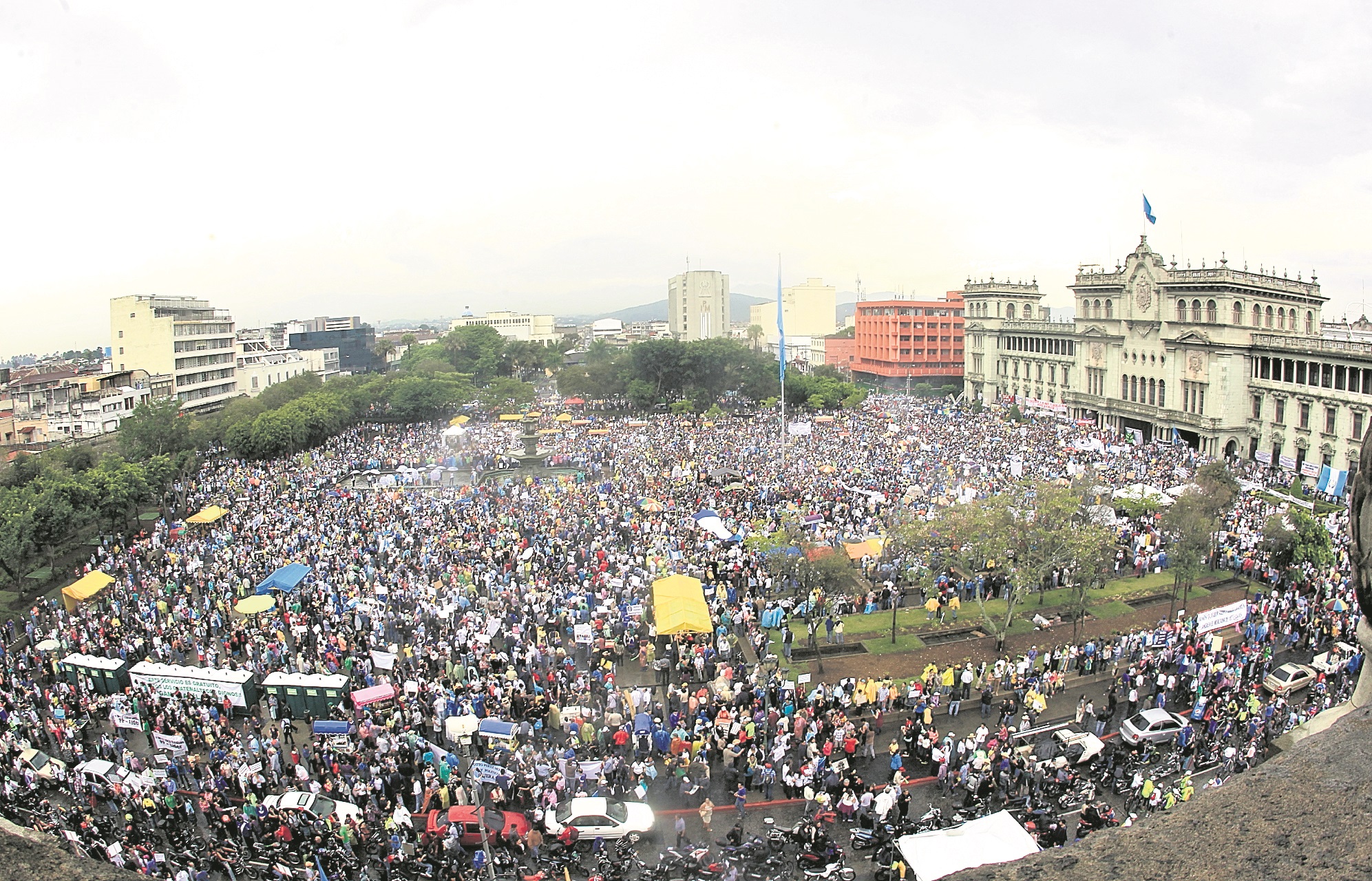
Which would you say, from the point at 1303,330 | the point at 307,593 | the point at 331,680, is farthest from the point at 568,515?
the point at 1303,330

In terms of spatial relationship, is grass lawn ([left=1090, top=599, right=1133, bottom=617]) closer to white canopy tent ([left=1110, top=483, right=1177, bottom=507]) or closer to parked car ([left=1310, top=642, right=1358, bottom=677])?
parked car ([left=1310, top=642, right=1358, bottom=677])

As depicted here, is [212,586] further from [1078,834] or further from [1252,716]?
[1252,716]

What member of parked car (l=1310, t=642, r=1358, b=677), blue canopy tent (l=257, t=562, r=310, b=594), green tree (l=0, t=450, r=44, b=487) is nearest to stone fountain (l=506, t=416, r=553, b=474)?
blue canopy tent (l=257, t=562, r=310, b=594)

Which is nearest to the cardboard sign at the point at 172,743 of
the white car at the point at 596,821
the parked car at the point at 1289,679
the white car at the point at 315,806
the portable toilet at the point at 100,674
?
the portable toilet at the point at 100,674

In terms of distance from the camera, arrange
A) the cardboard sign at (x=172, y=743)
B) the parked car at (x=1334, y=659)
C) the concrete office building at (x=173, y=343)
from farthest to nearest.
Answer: the concrete office building at (x=173, y=343) < the parked car at (x=1334, y=659) < the cardboard sign at (x=172, y=743)

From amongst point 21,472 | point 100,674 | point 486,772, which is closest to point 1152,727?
Answer: point 486,772

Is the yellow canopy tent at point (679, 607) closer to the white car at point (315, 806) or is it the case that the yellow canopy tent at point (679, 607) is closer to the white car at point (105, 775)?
the white car at point (315, 806)
